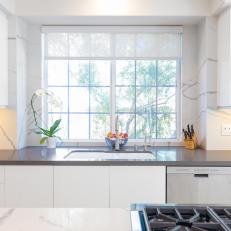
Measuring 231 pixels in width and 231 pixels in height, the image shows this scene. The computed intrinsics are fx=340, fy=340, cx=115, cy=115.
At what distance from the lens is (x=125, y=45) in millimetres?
3520

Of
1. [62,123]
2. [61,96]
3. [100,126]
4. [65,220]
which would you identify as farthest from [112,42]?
[65,220]

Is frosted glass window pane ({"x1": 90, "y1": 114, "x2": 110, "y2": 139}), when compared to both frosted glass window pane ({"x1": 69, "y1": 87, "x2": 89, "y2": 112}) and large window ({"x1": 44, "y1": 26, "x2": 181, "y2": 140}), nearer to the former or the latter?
large window ({"x1": 44, "y1": 26, "x2": 181, "y2": 140})

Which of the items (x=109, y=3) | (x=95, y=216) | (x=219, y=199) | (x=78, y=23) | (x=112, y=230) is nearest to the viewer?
(x=112, y=230)

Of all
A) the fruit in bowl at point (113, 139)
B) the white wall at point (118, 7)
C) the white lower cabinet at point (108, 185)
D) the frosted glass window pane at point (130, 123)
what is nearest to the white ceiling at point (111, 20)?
the white wall at point (118, 7)

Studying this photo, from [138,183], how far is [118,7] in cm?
158

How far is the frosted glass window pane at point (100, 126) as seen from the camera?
3.57m

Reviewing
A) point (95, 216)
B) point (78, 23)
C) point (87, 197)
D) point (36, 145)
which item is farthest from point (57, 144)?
point (95, 216)

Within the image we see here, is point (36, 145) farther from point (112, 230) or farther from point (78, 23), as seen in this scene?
point (112, 230)

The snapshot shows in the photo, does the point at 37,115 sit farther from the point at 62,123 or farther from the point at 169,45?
the point at 169,45

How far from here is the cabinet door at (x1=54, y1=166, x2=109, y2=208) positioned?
8.55ft

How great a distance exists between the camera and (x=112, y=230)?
1.17 metres

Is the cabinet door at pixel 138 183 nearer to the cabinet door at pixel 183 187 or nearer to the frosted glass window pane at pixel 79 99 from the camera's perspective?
the cabinet door at pixel 183 187

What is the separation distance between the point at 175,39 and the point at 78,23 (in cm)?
101

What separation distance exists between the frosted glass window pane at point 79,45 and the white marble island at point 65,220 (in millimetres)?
2369
